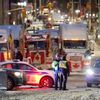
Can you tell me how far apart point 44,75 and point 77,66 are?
987 cm

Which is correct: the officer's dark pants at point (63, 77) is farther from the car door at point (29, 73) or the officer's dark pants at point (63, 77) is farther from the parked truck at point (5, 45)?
the parked truck at point (5, 45)

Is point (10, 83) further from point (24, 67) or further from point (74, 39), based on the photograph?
point (74, 39)

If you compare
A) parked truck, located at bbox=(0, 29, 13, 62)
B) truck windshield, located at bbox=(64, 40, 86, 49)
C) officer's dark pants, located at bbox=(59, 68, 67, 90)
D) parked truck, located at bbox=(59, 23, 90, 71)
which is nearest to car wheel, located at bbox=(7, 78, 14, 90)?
officer's dark pants, located at bbox=(59, 68, 67, 90)

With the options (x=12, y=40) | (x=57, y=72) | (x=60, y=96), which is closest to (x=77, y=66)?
(x=12, y=40)

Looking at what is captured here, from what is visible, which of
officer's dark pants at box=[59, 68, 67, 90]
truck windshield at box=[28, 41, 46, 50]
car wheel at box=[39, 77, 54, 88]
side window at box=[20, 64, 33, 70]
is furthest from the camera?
truck windshield at box=[28, 41, 46, 50]

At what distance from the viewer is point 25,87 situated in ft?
85.4

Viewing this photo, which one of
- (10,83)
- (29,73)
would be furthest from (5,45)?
(10,83)

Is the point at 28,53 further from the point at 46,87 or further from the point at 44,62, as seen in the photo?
the point at 46,87

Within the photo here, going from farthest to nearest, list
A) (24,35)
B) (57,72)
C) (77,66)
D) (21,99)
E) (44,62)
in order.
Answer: (24,35) → (44,62) → (77,66) → (57,72) → (21,99)

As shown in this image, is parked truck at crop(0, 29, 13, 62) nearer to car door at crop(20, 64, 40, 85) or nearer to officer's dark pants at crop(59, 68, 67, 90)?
car door at crop(20, 64, 40, 85)

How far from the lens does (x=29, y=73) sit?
25.2m

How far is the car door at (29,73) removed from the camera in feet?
82.1

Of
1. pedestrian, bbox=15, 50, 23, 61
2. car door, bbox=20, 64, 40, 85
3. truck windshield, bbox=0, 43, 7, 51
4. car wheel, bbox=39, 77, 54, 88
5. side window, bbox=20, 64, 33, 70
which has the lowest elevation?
A: car wheel, bbox=39, 77, 54, 88

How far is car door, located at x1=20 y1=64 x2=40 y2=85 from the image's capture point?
2503 cm
